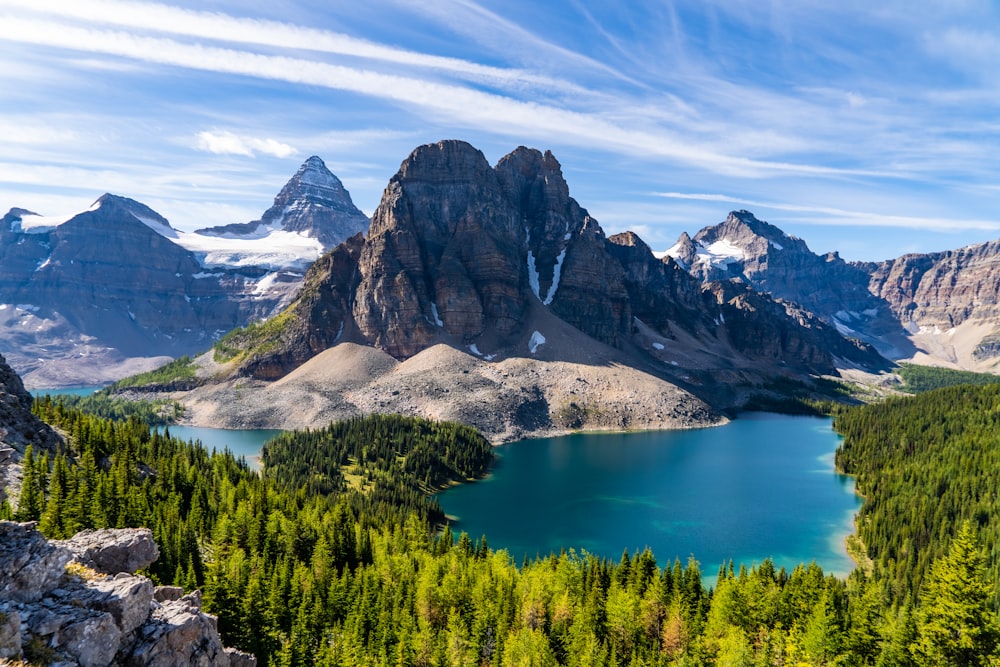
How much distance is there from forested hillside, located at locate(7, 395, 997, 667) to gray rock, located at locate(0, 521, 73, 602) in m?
19.0

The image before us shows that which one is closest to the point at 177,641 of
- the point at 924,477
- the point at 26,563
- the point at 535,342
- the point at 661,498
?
the point at 26,563

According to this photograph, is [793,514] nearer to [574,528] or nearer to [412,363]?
[574,528]

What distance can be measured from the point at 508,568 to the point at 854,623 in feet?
92.3

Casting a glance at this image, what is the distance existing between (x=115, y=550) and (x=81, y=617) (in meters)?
8.05

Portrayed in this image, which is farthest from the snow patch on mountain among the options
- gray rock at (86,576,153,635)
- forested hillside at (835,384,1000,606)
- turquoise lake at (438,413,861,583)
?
gray rock at (86,576,153,635)

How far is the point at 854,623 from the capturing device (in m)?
45.9

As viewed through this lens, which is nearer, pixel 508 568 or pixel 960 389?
pixel 508 568

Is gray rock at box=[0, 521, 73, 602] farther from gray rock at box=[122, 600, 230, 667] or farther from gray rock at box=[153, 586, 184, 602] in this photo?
gray rock at box=[153, 586, 184, 602]

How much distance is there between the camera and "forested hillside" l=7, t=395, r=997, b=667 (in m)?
39.0

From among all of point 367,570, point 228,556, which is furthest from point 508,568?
point 228,556

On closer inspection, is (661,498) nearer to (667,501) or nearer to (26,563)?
(667,501)

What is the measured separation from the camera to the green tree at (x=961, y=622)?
36469mm

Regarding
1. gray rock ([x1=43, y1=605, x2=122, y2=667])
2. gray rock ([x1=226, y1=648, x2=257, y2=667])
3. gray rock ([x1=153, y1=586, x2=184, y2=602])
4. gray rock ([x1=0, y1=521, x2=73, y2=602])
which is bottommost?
gray rock ([x1=226, y1=648, x2=257, y2=667])

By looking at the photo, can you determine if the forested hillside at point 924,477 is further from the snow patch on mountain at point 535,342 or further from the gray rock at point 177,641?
the snow patch on mountain at point 535,342
